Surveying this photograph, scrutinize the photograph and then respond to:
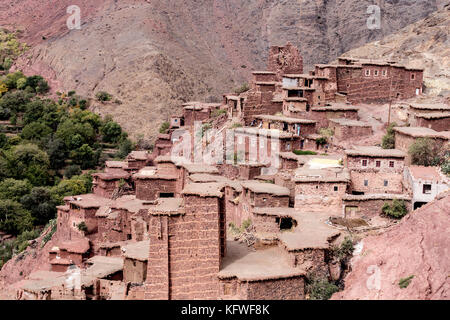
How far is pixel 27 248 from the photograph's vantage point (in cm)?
3356

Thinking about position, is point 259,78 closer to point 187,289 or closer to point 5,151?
point 187,289

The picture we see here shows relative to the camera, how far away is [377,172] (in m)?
23.6

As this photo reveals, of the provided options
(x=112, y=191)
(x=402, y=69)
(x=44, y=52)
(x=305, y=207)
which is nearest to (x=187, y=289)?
(x=305, y=207)

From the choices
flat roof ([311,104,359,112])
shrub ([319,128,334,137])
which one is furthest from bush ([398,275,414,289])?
flat roof ([311,104,359,112])

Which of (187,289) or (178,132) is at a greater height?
(178,132)

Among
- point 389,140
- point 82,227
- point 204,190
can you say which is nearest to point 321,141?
point 389,140

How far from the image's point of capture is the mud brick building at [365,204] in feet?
71.3

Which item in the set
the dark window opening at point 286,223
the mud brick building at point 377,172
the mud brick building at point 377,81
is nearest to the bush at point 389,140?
the mud brick building at point 377,172

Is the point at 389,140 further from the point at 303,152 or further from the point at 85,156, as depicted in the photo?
the point at 85,156

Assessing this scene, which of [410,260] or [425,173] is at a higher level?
[425,173]

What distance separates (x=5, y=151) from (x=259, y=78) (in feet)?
76.2

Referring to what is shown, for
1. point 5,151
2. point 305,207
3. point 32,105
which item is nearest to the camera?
point 305,207

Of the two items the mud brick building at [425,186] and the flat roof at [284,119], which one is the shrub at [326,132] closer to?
the flat roof at [284,119]

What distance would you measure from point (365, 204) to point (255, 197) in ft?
11.9
